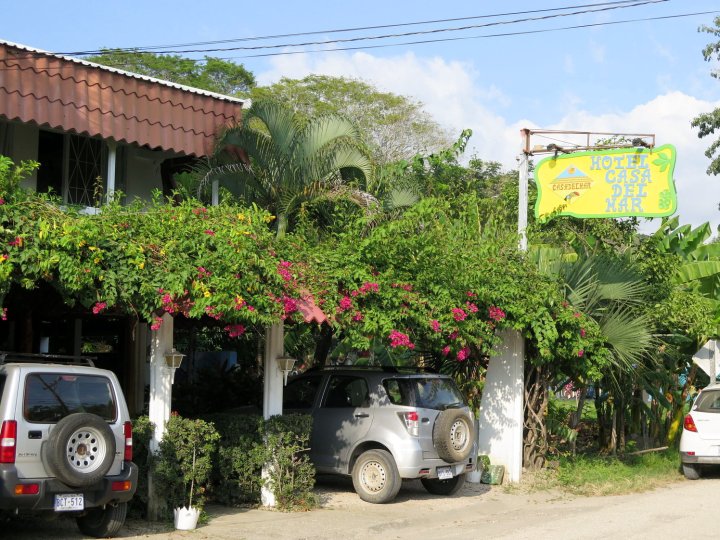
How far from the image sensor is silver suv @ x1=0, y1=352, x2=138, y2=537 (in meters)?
8.73

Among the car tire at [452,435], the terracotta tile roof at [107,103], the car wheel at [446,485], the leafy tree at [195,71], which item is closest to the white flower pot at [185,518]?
the car tire at [452,435]

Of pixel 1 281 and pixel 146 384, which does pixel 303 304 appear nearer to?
pixel 1 281

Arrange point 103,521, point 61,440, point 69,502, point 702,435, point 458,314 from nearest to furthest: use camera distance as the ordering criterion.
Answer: point 61,440, point 69,502, point 103,521, point 458,314, point 702,435

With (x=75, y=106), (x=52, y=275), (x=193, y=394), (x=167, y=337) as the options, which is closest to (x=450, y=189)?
(x=193, y=394)

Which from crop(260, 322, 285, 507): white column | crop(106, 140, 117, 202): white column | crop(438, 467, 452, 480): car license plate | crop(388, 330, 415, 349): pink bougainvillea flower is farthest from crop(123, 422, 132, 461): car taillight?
crop(106, 140, 117, 202): white column

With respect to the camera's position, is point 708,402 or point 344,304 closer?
point 344,304

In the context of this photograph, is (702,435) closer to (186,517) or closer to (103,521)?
(186,517)

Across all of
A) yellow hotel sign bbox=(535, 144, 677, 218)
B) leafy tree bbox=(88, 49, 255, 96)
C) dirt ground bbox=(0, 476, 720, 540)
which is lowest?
dirt ground bbox=(0, 476, 720, 540)

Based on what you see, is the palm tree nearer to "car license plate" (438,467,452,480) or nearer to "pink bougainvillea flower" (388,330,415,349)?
"pink bougainvillea flower" (388,330,415,349)

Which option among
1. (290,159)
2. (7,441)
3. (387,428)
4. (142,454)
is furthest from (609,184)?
(7,441)

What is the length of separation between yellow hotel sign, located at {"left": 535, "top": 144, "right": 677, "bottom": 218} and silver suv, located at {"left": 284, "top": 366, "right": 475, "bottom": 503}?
4268 millimetres

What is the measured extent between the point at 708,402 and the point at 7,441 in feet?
39.7

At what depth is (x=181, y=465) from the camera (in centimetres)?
1078

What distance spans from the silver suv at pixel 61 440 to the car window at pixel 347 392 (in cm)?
435
